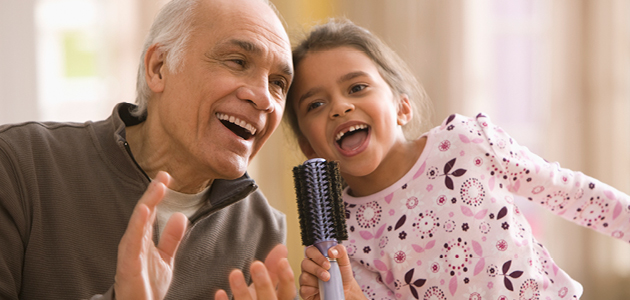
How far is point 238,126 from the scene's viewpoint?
55.2 inches

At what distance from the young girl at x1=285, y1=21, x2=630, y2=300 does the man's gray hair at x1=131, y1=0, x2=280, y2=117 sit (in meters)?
0.35

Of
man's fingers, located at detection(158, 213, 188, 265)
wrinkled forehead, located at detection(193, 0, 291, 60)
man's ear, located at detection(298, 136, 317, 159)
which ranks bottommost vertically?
man's fingers, located at detection(158, 213, 188, 265)

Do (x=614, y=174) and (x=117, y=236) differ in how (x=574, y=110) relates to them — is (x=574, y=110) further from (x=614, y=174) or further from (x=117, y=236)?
(x=117, y=236)

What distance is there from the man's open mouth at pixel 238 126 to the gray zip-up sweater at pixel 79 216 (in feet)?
0.45

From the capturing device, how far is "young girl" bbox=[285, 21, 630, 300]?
53.7 inches

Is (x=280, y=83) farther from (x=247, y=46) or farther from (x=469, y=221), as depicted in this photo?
(x=469, y=221)

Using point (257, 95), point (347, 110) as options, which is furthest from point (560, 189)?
point (257, 95)

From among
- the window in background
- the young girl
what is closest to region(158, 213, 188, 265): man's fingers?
the young girl

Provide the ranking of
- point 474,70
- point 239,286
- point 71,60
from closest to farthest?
1. point 239,286
2. point 474,70
3. point 71,60

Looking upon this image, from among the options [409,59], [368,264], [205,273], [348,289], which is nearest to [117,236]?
[205,273]

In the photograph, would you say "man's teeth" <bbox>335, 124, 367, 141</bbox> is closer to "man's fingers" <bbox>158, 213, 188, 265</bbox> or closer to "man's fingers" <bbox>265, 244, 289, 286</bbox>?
"man's fingers" <bbox>265, 244, 289, 286</bbox>

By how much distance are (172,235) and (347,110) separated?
704 millimetres

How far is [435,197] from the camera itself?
1452 millimetres

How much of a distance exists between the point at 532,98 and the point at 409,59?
2.56ft
